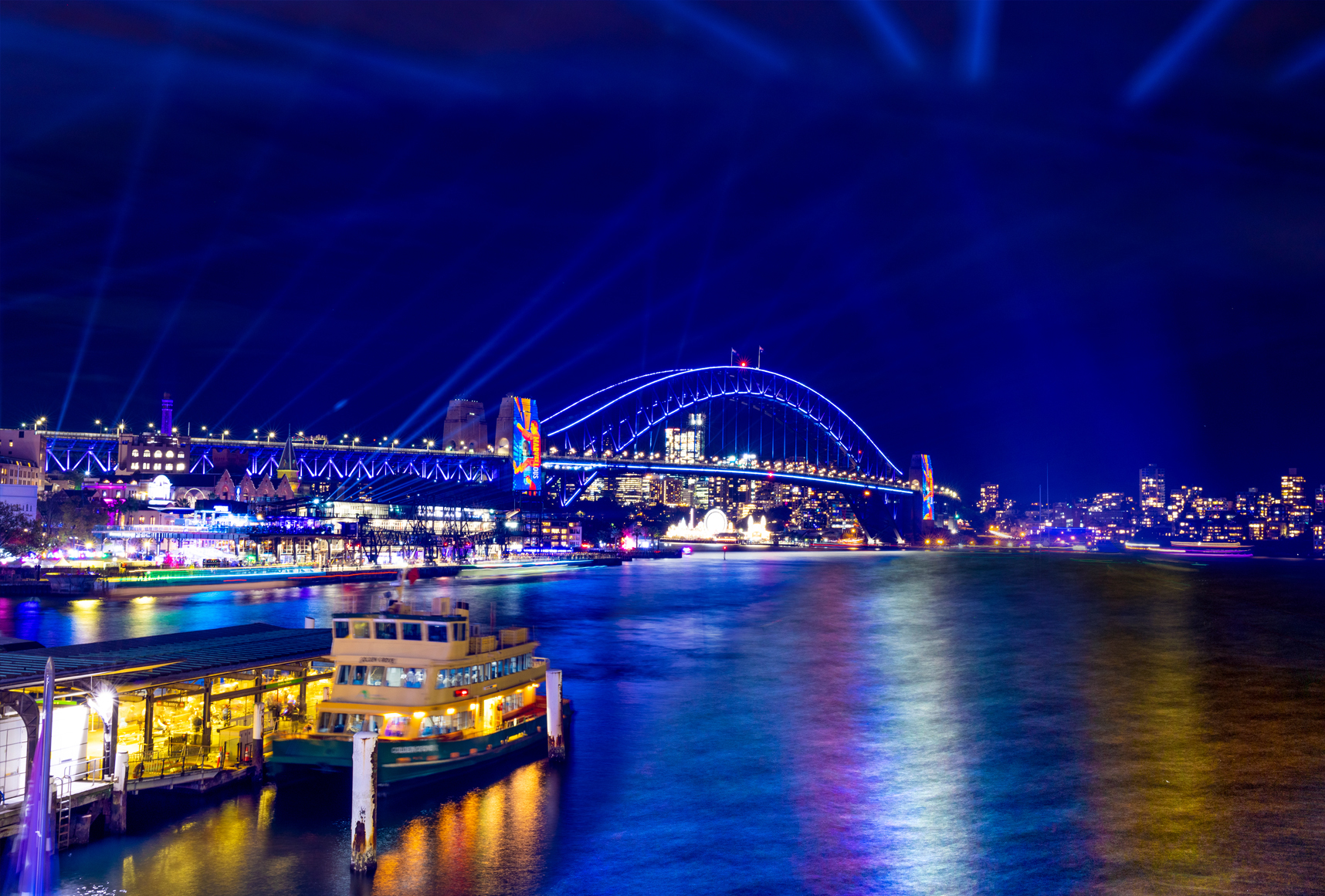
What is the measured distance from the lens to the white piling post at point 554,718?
20.7 meters

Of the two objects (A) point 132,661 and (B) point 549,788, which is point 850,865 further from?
(A) point 132,661

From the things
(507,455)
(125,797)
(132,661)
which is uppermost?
(507,455)

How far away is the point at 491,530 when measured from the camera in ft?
364

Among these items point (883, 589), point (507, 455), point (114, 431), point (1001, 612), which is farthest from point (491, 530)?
point (1001, 612)

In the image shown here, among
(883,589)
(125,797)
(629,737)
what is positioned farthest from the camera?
(883,589)

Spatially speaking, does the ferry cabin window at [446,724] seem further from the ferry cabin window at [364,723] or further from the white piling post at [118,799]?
the white piling post at [118,799]

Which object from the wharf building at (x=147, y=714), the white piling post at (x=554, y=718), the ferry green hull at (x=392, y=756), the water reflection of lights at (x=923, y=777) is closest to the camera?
the wharf building at (x=147, y=714)

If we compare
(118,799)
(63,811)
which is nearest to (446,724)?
(118,799)

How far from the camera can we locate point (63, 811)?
14.9 m

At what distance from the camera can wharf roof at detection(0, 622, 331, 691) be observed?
15.6 meters

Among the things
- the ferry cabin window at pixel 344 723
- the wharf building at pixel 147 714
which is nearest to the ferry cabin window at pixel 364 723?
the ferry cabin window at pixel 344 723

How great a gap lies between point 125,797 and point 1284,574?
382 feet

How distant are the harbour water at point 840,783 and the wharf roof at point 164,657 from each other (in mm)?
2420

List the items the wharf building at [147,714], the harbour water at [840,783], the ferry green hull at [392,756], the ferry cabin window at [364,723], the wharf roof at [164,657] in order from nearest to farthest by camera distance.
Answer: the wharf building at [147,714] → the harbour water at [840,783] → the wharf roof at [164,657] → the ferry green hull at [392,756] → the ferry cabin window at [364,723]
